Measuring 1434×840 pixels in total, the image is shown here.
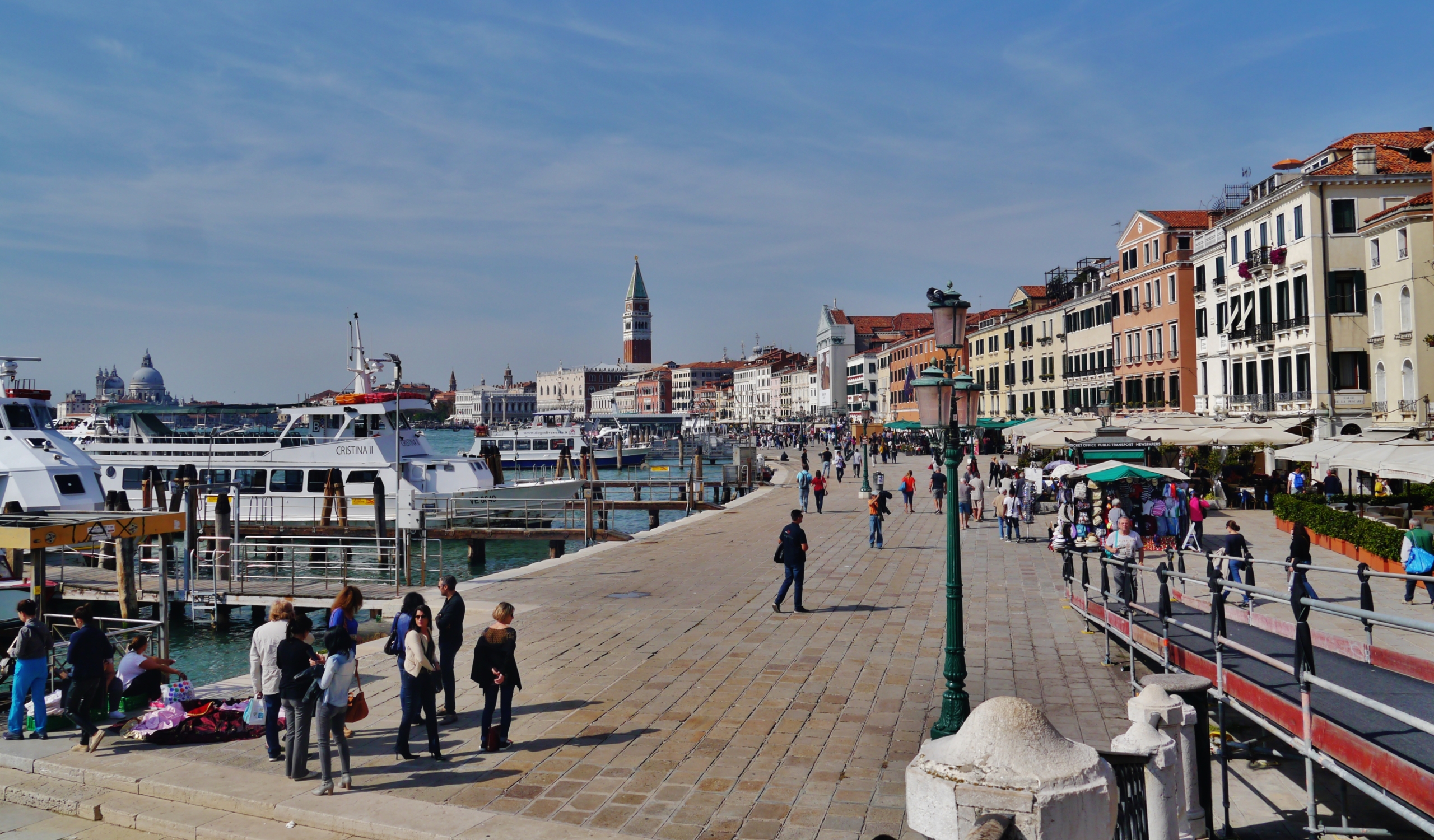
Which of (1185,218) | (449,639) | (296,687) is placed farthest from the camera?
(1185,218)

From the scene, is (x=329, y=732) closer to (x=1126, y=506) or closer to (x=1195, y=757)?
(x=1195, y=757)

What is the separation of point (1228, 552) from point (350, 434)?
95.4ft

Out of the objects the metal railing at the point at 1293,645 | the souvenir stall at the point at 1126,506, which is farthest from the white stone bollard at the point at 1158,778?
the souvenir stall at the point at 1126,506

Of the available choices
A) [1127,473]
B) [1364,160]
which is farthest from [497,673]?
[1364,160]

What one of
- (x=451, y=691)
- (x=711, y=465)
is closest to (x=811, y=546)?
(x=451, y=691)

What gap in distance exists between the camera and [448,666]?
9.19 m

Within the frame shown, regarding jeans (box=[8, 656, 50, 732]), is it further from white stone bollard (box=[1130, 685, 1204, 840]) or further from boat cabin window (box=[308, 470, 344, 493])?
boat cabin window (box=[308, 470, 344, 493])

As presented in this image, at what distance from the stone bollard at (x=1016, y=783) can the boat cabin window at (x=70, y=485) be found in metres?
29.2

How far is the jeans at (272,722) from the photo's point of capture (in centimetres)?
823

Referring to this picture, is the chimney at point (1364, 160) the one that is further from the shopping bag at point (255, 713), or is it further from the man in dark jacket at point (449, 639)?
the shopping bag at point (255, 713)

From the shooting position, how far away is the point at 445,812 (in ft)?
23.3

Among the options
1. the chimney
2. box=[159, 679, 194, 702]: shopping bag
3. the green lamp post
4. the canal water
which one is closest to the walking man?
the green lamp post

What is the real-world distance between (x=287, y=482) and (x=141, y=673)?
26549 mm

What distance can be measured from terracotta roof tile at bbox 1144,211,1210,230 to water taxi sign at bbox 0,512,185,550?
4274cm
